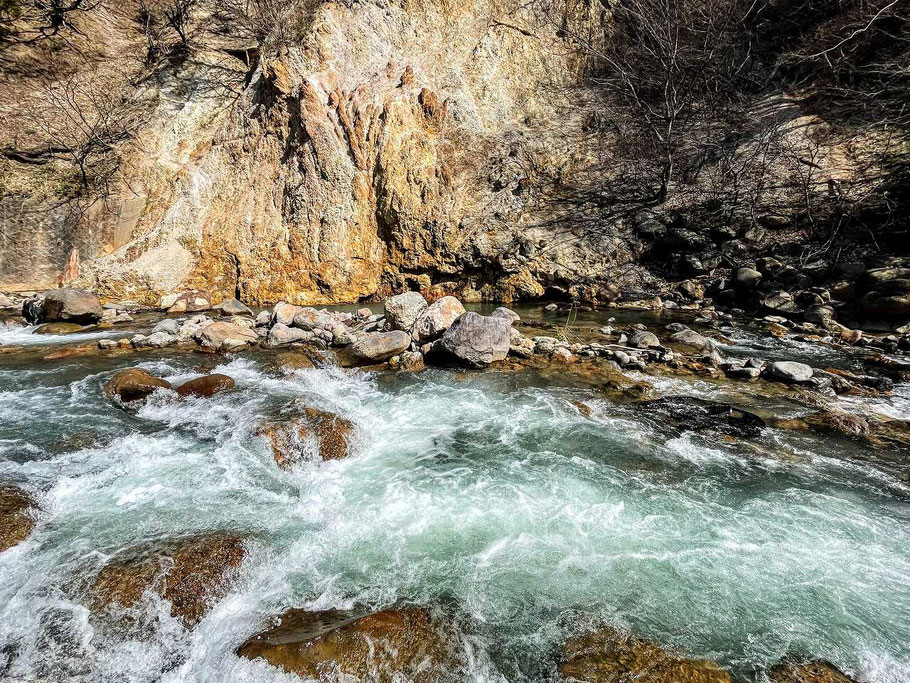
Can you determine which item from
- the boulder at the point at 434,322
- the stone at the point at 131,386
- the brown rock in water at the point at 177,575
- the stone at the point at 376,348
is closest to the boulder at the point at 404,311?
the boulder at the point at 434,322

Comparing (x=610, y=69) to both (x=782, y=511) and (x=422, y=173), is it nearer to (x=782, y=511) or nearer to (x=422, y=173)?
(x=422, y=173)

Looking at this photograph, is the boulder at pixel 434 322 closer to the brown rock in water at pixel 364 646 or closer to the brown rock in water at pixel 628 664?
the brown rock in water at pixel 364 646

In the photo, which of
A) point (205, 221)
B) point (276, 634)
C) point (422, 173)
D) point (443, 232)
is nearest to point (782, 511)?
point (276, 634)

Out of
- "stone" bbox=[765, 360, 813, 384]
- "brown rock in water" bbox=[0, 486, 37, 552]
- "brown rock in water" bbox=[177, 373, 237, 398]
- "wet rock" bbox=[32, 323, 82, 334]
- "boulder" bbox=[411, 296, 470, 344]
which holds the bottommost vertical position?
"brown rock in water" bbox=[0, 486, 37, 552]

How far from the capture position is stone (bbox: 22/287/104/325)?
11367 millimetres

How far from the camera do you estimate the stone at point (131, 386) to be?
668 cm

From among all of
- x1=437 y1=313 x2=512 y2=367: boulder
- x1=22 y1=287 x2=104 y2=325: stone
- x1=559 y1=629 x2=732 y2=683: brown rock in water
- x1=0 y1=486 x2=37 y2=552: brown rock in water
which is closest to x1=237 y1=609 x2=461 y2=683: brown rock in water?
x1=559 y1=629 x2=732 y2=683: brown rock in water

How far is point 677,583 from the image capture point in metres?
3.41

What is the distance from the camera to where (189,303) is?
557 inches

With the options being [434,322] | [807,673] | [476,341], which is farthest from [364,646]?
[434,322]

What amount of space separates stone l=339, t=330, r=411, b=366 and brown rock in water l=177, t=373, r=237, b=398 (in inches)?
92.6

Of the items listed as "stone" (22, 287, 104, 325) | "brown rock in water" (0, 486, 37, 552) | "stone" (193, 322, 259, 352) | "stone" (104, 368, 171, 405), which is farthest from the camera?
"stone" (22, 287, 104, 325)

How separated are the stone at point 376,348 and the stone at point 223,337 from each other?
257cm

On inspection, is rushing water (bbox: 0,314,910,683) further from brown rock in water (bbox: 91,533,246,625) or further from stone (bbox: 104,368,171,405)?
stone (bbox: 104,368,171,405)
